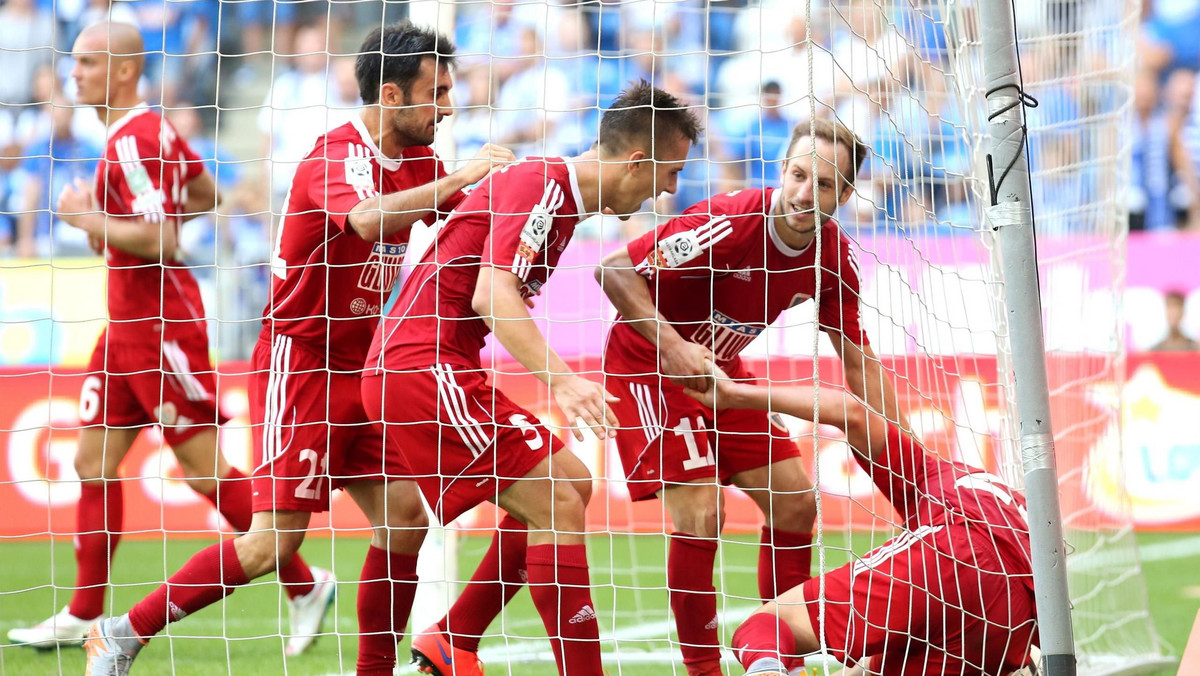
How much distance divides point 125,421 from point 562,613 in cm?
211

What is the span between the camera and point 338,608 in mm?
5543

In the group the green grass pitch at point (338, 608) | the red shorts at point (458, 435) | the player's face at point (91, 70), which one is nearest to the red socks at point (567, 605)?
the green grass pitch at point (338, 608)

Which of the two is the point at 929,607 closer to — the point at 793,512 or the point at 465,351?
the point at 793,512

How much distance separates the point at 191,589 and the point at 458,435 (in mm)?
1039

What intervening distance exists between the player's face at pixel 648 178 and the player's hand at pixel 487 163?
12.6 inches

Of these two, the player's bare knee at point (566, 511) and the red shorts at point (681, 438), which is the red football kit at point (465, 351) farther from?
the red shorts at point (681, 438)

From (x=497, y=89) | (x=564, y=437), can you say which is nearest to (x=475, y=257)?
(x=564, y=437)

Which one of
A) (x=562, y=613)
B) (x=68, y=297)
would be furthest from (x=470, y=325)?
(x=68, y=297)

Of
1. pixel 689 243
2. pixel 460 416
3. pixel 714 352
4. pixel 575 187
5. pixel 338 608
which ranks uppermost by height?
pixel 575 187

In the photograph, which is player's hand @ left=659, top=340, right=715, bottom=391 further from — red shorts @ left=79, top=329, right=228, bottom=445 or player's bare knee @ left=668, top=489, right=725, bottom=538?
red shorts @ left=79, top=329, right=228, bottom=445

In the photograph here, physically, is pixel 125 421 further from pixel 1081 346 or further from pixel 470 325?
pixel 1081 346

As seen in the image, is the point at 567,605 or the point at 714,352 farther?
the point at 714,352

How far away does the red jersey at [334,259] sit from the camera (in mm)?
3789

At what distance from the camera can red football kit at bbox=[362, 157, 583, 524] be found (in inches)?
134
